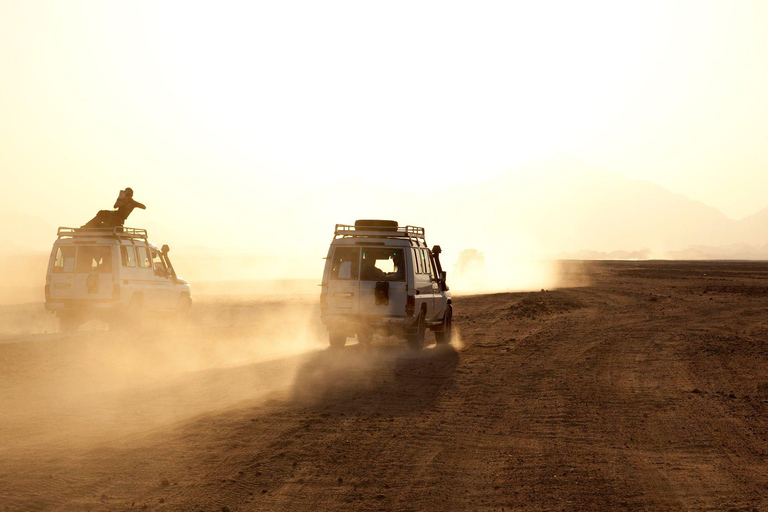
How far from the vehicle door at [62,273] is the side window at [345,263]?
266 inches

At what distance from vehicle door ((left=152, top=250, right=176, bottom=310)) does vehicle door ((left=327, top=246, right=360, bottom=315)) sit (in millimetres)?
6062

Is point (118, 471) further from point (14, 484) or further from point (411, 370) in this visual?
point (411, 370)

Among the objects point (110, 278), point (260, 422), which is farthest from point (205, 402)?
point (110, 278)

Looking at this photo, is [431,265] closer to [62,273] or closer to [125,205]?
[125,205]

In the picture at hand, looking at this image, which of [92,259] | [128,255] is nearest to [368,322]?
[128,255]

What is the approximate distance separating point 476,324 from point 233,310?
1053 centimetres

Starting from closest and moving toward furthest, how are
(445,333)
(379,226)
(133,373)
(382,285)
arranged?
(133,373) → (382,285) → (379,226) → (445,333)

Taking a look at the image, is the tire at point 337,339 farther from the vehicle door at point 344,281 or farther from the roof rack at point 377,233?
the roof rack at point 377,233

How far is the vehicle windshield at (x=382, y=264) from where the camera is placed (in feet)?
56.8

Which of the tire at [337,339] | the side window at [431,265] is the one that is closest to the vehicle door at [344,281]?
the tire at [337,339]

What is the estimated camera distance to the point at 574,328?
22.7m

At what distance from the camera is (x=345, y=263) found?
1747 cm

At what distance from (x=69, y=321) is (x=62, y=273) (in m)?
1.22

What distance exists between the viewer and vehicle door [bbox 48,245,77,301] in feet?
63.5
